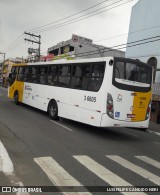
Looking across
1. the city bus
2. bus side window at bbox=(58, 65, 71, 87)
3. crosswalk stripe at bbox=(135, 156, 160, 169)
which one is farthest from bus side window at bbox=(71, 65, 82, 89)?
crosswalk stripe at bbox=(135, 156, 160, 169)

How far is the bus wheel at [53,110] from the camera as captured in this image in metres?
16.7

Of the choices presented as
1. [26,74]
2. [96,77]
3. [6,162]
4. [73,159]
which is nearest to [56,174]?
[6,162]

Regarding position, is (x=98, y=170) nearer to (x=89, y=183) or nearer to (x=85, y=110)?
(x=89, y=183)

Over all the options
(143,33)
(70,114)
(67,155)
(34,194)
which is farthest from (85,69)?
(143,33)

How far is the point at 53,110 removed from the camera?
55.9 ft

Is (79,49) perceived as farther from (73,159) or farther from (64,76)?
(73,159)

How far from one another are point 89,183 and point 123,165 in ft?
6.65

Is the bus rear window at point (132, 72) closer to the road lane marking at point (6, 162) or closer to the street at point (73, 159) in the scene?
the street at point (73, 159)

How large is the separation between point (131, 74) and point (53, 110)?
17.1 ft

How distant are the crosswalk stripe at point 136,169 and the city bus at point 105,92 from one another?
354 cm

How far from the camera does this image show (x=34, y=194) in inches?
228

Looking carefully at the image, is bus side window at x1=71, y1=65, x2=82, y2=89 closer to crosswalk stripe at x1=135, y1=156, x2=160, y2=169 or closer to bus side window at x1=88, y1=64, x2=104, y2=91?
bus side window at x1=88, y1=64, x2=104, y2=91

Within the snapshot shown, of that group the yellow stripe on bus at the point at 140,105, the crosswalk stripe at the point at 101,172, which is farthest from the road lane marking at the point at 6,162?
the yellow stripe on bus at the point at 140,105

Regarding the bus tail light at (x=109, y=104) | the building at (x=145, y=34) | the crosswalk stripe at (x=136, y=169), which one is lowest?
the crosswalk stripe at (x=136, y=169)
